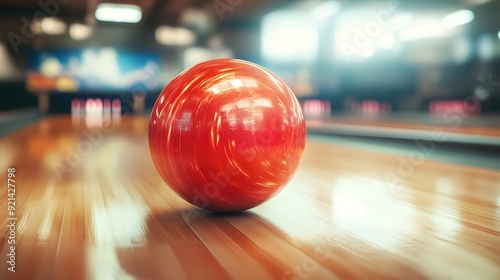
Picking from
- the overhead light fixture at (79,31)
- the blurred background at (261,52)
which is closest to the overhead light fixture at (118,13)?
the blurred background at (261,52)

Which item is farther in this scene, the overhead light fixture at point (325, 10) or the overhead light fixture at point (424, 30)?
the overhead light fixture at point (424, 30)

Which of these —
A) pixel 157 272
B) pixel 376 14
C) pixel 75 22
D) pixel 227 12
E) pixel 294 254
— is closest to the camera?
pixel 157 272

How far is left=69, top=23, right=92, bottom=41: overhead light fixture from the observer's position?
989 centimetres

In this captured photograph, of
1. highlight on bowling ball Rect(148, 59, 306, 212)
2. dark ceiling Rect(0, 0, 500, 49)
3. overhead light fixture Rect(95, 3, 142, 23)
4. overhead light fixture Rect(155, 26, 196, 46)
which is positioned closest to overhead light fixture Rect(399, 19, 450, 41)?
dark ceiling Rect(0, 0, 500, 49)

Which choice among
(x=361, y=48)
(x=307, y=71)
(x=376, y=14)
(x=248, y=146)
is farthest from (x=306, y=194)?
(x=307, y=71)

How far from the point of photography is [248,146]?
1.16 metres

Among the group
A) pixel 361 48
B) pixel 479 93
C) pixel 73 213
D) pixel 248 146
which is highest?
pixel 361 48

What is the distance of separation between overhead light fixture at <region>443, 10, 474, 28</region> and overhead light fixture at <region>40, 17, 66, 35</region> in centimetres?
724

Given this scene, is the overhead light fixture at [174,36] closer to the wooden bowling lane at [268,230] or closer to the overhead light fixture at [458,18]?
the overhead light fixture at [458,18]

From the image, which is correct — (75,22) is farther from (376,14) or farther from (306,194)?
(306,194)

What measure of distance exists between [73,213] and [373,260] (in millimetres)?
784

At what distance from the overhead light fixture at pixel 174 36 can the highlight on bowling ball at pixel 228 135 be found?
9.45m

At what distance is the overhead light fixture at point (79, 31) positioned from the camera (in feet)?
32.4

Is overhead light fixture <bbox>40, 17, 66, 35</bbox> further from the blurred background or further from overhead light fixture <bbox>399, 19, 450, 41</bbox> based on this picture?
overhead light fixture <bbox>399, 19, 450, 41</bbox>
